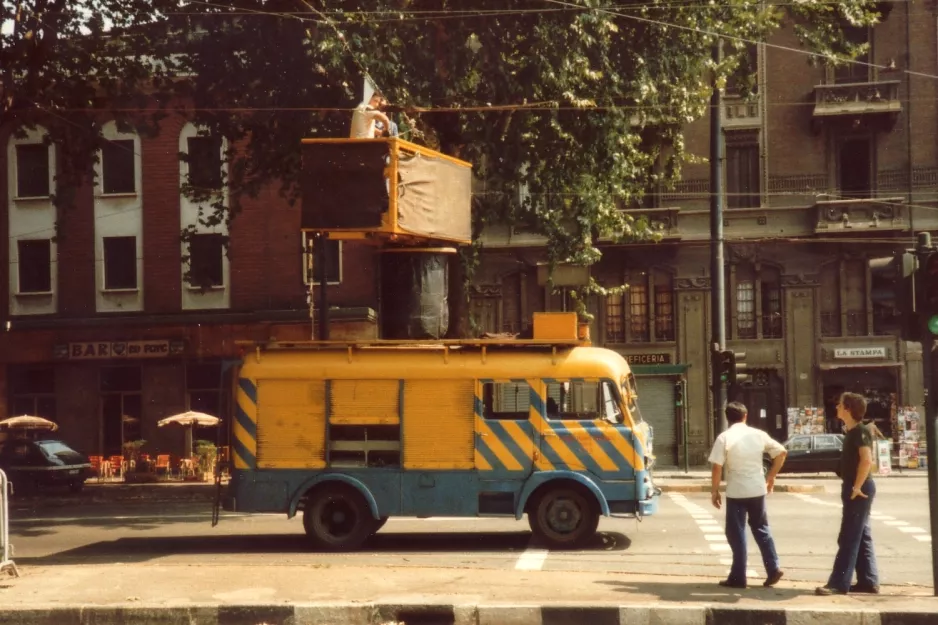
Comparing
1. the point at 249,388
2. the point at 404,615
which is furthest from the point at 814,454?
the point at 404,615

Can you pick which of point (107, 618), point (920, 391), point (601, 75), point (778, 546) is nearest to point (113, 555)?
point (107, 618)

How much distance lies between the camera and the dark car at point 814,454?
33.1 m

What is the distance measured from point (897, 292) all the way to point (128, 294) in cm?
3184

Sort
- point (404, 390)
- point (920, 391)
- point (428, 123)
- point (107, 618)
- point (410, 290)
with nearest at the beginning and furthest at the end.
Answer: point (107, 618)
point (404, 390)
point (410, 290)
point (428, 123)
point (920, 391)

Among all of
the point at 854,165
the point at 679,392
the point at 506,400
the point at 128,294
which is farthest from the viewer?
the point at 128,294

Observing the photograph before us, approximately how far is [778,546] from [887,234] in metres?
24.5

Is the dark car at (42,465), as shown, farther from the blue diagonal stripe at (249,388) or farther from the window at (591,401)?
Result: the window at (591,401)

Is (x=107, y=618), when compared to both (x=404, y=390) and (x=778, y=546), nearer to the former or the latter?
(x=404, y=390)

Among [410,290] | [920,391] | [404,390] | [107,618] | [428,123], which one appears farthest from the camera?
[920,391]

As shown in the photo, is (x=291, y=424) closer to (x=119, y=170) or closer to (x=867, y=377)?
(x=119, y=170)

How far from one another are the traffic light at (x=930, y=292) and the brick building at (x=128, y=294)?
1139 inches

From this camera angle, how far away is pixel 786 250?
3897cm

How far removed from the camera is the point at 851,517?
1071cm

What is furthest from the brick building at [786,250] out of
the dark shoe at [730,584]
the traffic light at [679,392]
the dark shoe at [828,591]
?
the dark shoe at [828,591]
